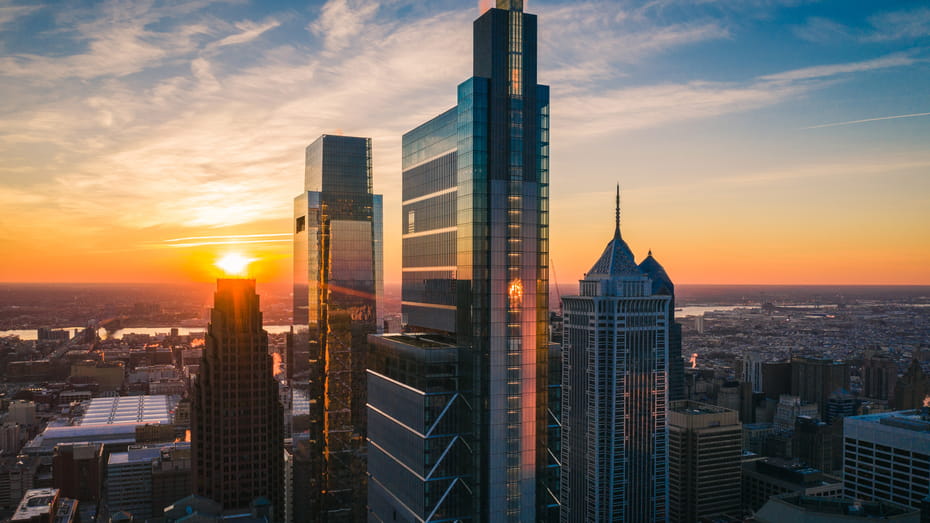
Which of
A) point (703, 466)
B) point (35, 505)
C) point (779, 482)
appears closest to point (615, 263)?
point (703, 466)

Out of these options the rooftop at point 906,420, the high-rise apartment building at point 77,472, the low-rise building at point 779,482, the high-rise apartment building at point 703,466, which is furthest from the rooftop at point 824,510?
the high-rise apartment building at point 77,472

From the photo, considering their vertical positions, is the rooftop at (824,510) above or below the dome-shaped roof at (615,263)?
below

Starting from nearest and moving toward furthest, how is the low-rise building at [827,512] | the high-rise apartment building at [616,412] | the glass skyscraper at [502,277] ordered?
the glass skyscraper at [502,277]
the low-rise building at [827,512]
the high-rise apartment building at [616,412]

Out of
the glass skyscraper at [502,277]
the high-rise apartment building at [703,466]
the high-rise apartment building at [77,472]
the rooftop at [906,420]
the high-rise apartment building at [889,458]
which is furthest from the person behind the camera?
the high-rise apartment building at [77,472]

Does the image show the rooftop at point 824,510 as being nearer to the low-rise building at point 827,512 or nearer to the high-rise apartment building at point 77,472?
the low-rise building at point 827,512

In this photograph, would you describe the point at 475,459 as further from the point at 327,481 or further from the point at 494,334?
the point at 327,481

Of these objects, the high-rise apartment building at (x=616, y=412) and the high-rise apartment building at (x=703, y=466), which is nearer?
the high-rise apartment building at (x=616, y=412)

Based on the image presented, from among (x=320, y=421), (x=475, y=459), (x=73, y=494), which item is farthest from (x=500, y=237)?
(x=73, y=494)
